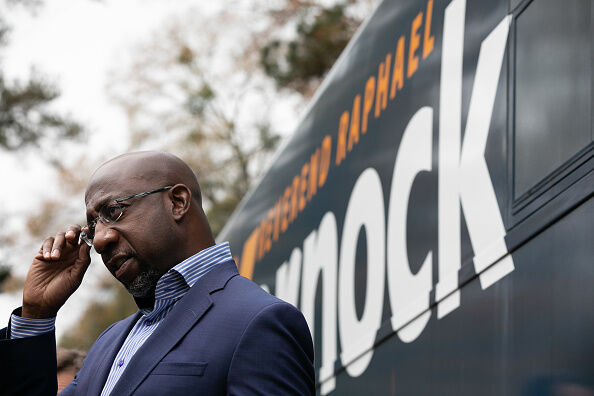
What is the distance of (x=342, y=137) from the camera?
350 cm

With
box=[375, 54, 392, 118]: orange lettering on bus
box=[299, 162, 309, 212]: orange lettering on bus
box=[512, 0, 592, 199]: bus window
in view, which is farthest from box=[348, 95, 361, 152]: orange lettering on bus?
box=[512, 0, 592, 199]: bus window

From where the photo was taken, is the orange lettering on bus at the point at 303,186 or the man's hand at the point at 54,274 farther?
the orange lettering on bus at the point at 303,186

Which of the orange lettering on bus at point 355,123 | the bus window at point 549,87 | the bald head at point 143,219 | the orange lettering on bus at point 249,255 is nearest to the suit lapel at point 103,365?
the bald head at point 143,219

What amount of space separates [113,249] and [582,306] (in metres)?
0.94

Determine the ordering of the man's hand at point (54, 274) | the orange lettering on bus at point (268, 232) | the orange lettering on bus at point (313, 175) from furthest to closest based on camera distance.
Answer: the orange lettering on bus at point (268, 232)
the orange lettering on bus at point (313, 175)
the man's hand at point (54, 274)

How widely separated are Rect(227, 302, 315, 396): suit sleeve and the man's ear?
34 cm

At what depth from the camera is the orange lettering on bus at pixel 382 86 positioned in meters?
2.97

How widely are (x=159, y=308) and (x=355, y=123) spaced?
169 cm

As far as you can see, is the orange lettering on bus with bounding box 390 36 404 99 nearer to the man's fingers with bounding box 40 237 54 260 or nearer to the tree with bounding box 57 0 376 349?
the man's fingers with bounding box 40 237 54 260

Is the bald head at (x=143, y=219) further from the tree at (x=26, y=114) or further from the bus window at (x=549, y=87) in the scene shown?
the tree at (x=26, y=114)

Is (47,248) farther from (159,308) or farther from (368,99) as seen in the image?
(368,99)

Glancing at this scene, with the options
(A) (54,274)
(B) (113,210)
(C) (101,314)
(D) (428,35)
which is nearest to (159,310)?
(B) (113,210)

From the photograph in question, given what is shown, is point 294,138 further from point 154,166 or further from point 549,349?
point 549,349

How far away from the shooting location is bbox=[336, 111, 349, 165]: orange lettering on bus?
135 inches
